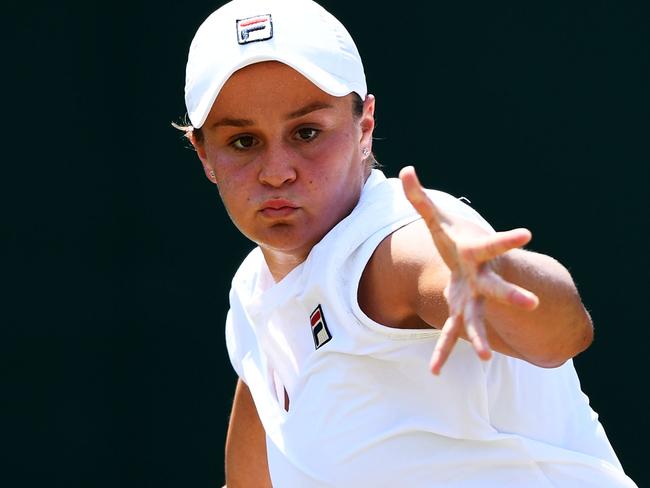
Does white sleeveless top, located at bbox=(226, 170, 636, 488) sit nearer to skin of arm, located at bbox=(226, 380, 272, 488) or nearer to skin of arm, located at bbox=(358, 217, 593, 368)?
skin of arm, located at bbox=(358, 217, 593, 368)

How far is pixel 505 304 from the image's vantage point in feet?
4.55

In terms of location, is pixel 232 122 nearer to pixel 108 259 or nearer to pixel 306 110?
pixel 306 110

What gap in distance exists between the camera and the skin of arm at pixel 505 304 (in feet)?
4.71

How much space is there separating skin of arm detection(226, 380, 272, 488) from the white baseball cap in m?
0.68

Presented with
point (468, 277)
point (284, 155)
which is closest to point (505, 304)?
point (468, 277)

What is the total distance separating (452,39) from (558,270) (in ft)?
6.11

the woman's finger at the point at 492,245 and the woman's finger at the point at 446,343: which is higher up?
the woman's finger at the point at 492,245

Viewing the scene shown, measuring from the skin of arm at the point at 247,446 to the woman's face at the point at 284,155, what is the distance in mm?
564

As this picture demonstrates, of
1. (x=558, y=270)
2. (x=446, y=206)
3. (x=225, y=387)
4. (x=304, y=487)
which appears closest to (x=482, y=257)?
(x=558, y=270)

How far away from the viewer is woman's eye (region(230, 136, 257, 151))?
1864mm

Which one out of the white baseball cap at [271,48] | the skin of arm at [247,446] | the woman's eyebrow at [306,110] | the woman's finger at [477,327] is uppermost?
the white baseball cap at [271,48]

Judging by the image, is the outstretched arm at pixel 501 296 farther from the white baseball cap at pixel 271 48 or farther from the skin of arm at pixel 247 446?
the skin of arm at pixel 247 446

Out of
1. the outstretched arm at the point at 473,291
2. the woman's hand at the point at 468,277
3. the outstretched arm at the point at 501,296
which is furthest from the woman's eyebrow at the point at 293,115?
the woman's hand at the point at 468,277

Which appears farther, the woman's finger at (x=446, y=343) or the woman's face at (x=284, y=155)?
the woman's face at (x=284, y=155)
